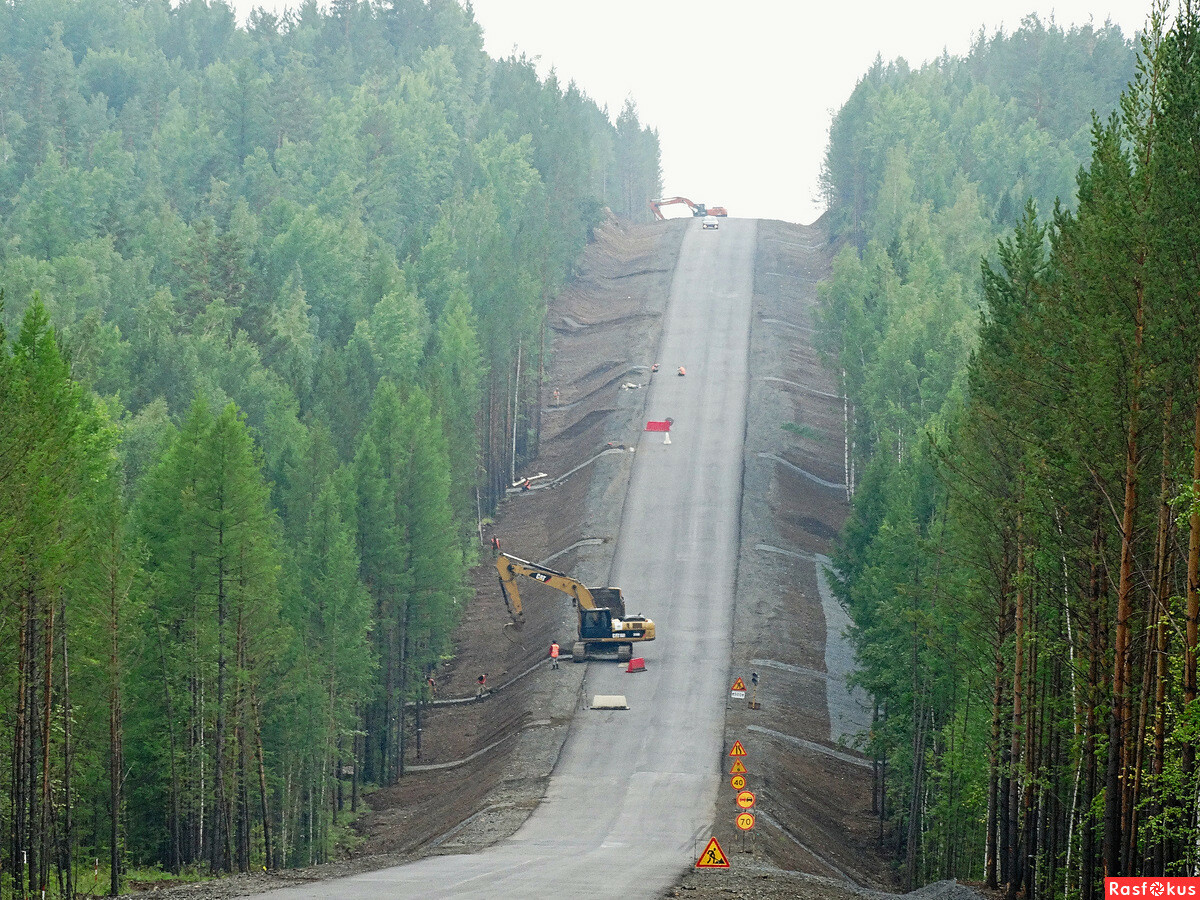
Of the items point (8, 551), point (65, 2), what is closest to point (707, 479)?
point (8, 551)

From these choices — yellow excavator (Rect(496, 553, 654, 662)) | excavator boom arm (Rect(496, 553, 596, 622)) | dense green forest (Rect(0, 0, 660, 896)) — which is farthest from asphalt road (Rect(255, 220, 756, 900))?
dense green forest (Rect(0, 0, 660, 896))

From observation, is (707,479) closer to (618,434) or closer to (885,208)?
(618,434)

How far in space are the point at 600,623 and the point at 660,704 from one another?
19.9 ft

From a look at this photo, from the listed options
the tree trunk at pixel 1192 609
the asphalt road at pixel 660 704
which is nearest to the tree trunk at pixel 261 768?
the asphalt road at pixel 660 704

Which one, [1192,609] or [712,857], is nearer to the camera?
[1192,609]

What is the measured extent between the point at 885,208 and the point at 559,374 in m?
29.3

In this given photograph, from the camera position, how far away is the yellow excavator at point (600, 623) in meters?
66.6

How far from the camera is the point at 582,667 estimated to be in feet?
219

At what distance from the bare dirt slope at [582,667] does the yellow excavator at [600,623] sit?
4.75 ft

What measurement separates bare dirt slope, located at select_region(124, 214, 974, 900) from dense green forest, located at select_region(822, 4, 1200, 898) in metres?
3.79

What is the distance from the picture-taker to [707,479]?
90.0 metres

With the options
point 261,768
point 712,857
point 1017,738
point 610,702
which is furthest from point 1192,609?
point 610,702

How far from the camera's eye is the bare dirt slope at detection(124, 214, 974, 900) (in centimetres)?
4925

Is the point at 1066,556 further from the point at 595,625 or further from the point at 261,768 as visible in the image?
the point at 595,625
